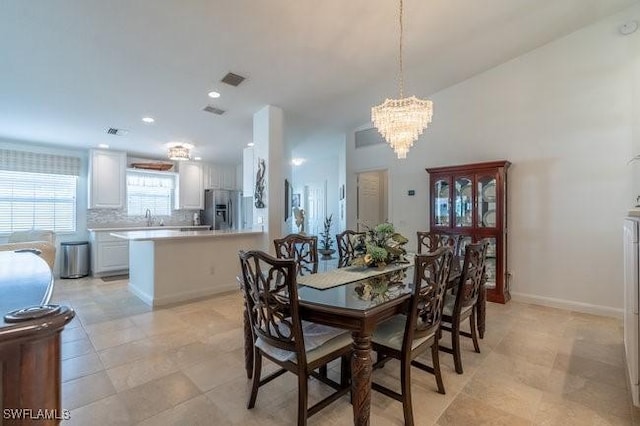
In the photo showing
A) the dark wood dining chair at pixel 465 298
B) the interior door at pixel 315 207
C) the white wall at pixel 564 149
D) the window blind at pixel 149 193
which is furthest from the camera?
the interior door at pixel 315 207

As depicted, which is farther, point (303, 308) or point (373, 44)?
point (373, 44)

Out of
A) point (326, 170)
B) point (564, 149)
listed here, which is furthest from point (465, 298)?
point (326, 170)

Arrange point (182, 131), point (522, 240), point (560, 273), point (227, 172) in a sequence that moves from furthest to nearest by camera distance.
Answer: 1. point (227, 172)
2. point (182, 131)
3. point (522, 240)
4. point (560, 273)

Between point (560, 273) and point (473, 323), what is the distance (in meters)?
2.12

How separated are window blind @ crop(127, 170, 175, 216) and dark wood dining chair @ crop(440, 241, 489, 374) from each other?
20.8ft

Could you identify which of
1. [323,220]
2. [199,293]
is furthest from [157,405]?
[323,220]

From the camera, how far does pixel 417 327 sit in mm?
1812

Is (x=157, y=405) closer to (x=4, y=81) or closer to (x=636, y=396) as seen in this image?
(x=636, y=396)

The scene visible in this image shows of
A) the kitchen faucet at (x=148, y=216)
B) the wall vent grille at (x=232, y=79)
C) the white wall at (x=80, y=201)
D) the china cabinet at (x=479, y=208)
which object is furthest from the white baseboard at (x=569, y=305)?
the white wall at (x=80, y=201)

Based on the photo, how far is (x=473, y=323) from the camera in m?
2.59

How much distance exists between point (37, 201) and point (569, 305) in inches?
332

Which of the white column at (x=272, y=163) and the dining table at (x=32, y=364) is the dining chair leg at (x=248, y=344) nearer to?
the dining table at (x=32, y=364)

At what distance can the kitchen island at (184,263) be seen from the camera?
3.79 metres

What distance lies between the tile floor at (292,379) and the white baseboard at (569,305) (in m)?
0.19
